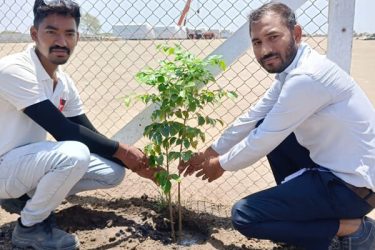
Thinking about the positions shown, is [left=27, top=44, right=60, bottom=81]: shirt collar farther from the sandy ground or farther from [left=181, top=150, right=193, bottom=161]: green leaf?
[left=181, top=150, right=193, bottom=161]: green leaf

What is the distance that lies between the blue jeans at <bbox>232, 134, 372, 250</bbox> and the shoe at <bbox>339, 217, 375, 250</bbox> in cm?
8

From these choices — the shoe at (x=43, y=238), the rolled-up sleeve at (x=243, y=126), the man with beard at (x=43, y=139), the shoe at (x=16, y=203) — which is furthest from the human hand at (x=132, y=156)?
the shoe at (x=16, y=203)

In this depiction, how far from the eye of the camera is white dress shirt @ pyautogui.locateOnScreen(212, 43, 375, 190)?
2.32 meters

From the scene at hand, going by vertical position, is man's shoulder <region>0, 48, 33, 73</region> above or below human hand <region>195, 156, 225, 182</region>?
above

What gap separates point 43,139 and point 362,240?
1.88 meters

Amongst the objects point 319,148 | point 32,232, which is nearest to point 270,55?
point 319,148

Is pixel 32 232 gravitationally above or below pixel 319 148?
below

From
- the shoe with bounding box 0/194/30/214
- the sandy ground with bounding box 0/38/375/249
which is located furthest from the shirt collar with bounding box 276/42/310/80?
the shoe with bounding box 0/194/30/214

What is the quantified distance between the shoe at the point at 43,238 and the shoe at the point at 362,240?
147 cm

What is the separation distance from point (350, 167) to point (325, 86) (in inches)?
16.7

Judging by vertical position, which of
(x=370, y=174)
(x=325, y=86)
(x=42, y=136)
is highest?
(x=325, y=86)

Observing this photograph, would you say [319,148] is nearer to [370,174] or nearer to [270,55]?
[370,174]

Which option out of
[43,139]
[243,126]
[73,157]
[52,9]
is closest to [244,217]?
[243,126]

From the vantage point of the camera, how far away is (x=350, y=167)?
7.80 ft
